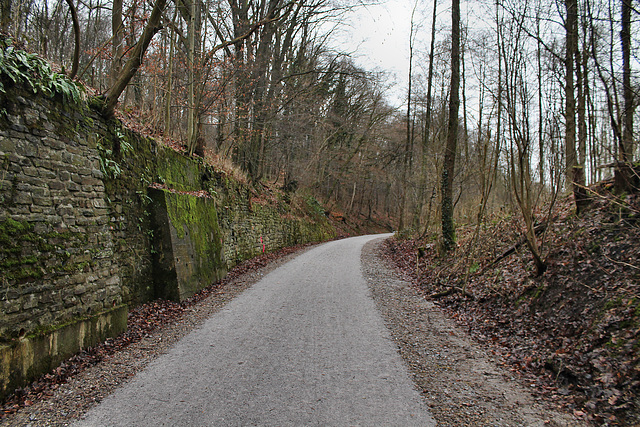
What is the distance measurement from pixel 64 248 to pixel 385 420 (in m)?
4.24

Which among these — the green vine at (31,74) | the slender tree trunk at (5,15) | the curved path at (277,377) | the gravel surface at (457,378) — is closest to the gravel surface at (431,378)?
the gravel surface at (457,378)

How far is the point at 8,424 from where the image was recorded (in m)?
2.87

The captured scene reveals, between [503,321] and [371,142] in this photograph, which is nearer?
[503,321]

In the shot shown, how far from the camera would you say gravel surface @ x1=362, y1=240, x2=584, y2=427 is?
2902 mm

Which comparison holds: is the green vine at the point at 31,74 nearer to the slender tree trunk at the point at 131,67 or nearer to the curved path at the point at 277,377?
the slender tree trunk at the point at 131,67

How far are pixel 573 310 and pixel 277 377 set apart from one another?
11.9ft

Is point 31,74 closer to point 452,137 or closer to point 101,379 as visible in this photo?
point 101,379

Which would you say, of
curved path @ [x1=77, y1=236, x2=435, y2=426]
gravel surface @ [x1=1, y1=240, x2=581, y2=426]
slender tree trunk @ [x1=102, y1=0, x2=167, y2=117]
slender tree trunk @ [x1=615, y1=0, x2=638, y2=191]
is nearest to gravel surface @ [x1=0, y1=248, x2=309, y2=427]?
gravel surface @ [x1=1, y1=240, x2=581, y2=426]

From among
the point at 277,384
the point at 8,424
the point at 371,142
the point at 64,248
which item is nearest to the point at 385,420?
the point at 277,384

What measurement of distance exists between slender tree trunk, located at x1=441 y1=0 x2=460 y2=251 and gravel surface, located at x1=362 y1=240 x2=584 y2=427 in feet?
13.6

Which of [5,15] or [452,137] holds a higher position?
[5,15]

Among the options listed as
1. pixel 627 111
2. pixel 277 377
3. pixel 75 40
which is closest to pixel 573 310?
pixel 627 111

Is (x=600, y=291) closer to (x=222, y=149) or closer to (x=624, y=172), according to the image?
(x=624, y=172)

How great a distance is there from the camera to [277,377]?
3633mm
